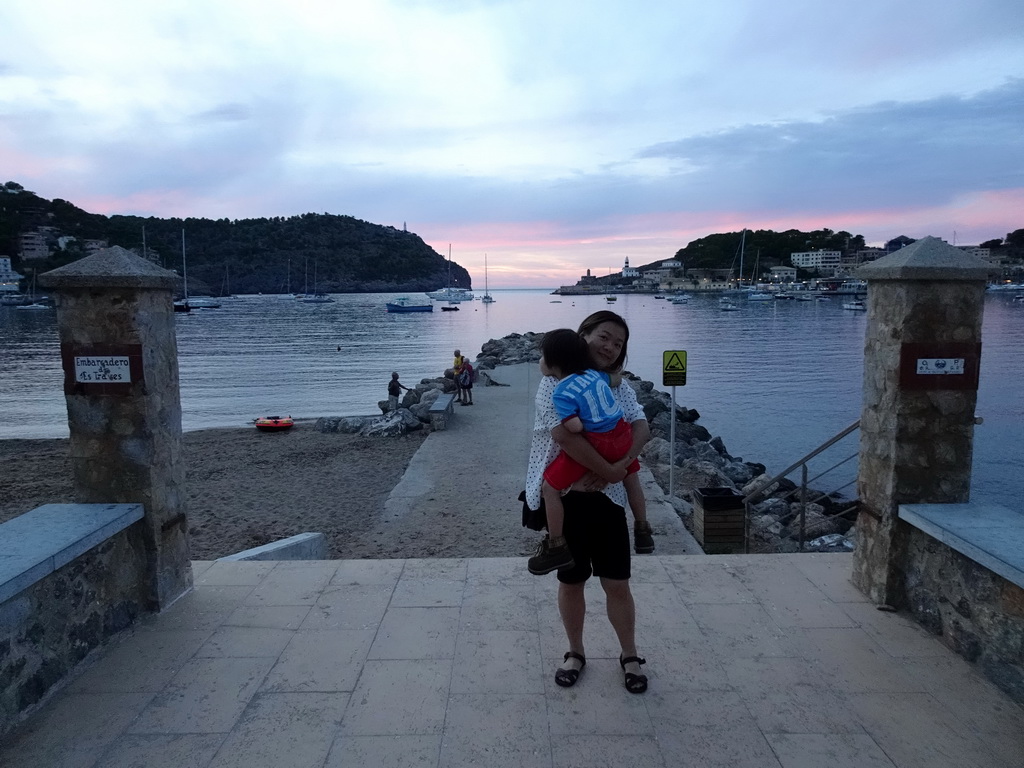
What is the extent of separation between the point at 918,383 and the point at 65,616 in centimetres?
477

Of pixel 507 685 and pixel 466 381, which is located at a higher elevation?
pixel 507 685

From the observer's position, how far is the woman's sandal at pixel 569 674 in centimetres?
338

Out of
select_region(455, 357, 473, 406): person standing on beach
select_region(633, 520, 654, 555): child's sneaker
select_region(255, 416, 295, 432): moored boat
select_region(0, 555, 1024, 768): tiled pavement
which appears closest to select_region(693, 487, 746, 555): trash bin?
select_region(0, 555, 1024, 768): tiled pavement

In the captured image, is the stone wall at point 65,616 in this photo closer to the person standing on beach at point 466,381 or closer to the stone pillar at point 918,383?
the stone pillar at point 918,383

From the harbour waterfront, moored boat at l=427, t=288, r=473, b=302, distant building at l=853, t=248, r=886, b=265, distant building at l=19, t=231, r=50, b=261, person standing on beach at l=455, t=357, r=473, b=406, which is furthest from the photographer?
moored boat at l=427, t=288, r=473, b=302

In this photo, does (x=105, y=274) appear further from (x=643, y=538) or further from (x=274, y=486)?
(x=274, y=486)

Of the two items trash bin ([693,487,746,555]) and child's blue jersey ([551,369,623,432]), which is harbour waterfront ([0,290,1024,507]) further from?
child's blue jersey ([551,369,623,432])

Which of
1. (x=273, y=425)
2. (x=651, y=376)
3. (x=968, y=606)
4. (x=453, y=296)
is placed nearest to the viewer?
(x=968, y=606)

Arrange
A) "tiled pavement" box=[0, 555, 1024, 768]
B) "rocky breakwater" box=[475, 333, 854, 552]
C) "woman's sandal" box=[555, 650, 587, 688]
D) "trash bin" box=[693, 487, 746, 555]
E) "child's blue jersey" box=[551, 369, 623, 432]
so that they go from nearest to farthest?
"tiled pavement" box=[0, 555, 1024, 768], "child's blue jersey" box=[551, 369, 623, 432], "woman's sandal" box=[555, 650, 587, 688], "trash bin" box=[693, 487, 746, 555], "rocky breakwater" box=[475, 333, 854, 552]

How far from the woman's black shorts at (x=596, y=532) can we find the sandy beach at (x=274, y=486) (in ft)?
14.9

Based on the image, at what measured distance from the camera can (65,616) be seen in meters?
3.46

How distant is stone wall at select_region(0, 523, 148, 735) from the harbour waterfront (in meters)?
6.64

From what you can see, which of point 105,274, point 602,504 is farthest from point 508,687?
point 105,274

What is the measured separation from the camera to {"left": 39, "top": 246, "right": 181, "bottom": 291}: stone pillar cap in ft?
12.8
